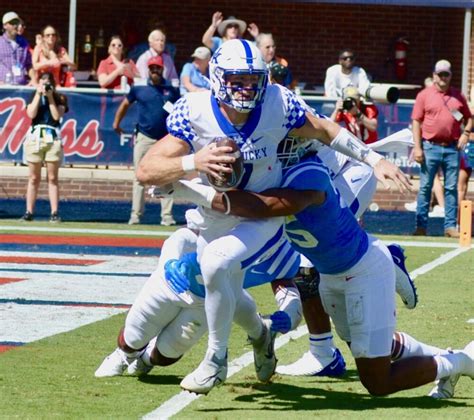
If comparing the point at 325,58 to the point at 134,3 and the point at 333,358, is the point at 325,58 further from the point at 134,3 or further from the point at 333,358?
the point at 333,358

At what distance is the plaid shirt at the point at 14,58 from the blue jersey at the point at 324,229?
12.5 meters

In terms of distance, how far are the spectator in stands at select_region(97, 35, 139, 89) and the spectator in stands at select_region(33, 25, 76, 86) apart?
1.55ft

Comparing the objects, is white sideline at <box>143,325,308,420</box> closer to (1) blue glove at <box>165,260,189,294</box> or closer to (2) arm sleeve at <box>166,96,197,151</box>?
(1) blue glove at <box>165,260,189,294</box>

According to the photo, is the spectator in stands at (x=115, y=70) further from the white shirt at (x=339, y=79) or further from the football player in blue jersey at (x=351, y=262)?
the football player in blue jersey at (x=351, y=262)

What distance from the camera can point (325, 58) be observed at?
22.4 metres

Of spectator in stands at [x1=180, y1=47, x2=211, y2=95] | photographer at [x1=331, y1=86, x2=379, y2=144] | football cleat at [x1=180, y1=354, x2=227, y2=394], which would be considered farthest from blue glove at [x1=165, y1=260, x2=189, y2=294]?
spectator in stands at [x1=180, y1=47, x2=211, y2=95]

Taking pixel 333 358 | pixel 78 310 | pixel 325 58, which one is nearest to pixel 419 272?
pixel 78 310

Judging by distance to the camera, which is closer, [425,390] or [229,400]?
[229,400]

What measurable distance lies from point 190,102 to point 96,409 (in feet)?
4.78

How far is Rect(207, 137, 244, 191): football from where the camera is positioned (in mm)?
5957

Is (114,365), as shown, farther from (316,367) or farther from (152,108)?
(152,108)

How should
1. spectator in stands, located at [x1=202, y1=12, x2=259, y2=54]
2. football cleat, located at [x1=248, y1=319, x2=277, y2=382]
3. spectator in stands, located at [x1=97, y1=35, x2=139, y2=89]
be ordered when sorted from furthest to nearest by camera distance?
spectator in stands, located at [x1=97, y1=35, x2=139, y2=89] → spectator in stands, located at [x1=202, y1=12, x2=259, y2=54] → football cleat, located at [x1=248, y1=319, x2=277, y2=382]

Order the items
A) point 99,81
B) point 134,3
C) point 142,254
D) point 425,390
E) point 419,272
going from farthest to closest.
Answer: point 134,3 < point 99,81 < point 142,254 < point 419,272 < point 425,390

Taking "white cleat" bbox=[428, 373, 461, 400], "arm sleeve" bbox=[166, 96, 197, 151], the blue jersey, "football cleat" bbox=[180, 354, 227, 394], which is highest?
"arm sleeve" bbox=[166, 96, 197, 151]
